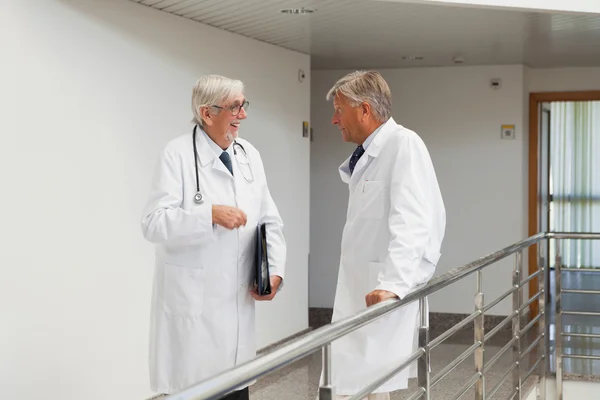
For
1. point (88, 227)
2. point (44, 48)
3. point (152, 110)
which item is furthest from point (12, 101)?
point (152, 110)

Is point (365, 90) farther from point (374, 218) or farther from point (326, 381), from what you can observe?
point (326, 381)

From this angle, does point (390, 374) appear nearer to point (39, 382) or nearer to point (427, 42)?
point (39, 382)

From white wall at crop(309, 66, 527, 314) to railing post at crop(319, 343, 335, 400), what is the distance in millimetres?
6462

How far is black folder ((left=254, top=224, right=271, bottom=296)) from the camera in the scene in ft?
9.70

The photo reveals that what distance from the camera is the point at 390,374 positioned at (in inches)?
92.5

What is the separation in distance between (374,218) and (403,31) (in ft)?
12.0

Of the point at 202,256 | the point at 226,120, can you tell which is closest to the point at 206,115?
the point at 226,120

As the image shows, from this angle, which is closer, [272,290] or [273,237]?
[272,290]

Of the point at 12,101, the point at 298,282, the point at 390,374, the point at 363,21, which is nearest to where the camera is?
the point at 390,374

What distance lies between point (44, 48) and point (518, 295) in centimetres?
257

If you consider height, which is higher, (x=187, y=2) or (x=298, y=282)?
(x=187, y=2)

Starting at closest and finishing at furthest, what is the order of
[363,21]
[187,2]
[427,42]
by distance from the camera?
[187,2]
[363,21]
[427,42]

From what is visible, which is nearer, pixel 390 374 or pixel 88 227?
pixel 390 374

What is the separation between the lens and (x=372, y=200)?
9.04 ft
